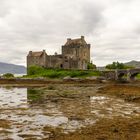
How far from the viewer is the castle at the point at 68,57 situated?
12594 centimetres

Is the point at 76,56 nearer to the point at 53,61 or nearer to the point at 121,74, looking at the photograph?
the point at 53,61

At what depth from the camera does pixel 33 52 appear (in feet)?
438

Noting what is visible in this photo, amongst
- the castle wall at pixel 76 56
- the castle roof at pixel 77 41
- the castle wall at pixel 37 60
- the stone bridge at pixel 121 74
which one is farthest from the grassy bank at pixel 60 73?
the castle roof at pixel 77 41

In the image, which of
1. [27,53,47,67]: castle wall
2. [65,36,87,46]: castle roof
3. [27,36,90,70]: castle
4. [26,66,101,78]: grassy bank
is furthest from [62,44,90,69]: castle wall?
[26,66,101,78]: grassy bank

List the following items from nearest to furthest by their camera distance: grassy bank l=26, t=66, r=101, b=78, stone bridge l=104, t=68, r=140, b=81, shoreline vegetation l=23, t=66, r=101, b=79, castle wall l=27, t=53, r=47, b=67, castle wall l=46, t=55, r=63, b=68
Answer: stone bridge l=104, t=68, r=140, b=81, shoreline vegetation l=23, t=66, r=101, b=79, grassy bank l=26, t=66, r=101, b=78, castle wall l=46, t=55, r=63, b=68, castle wall l=27, t=53, r=47, b=67

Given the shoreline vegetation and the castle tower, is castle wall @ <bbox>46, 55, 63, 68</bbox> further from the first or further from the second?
the shoreline vegetation

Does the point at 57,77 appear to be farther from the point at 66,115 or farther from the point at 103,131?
the point at 103,131

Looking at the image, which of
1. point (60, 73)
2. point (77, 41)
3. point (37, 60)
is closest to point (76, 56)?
point (77, 41)

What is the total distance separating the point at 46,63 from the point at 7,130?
108198 mm

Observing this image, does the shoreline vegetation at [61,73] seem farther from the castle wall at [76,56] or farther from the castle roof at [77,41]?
the castle roof at [77,41]

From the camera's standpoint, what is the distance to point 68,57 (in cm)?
12700

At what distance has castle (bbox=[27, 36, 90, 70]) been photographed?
126 meters

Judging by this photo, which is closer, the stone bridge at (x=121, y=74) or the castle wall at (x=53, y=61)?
the stone bridge at (x=121, y=74)

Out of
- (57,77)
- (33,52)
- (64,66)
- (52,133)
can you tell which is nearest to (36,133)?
(52,133)
